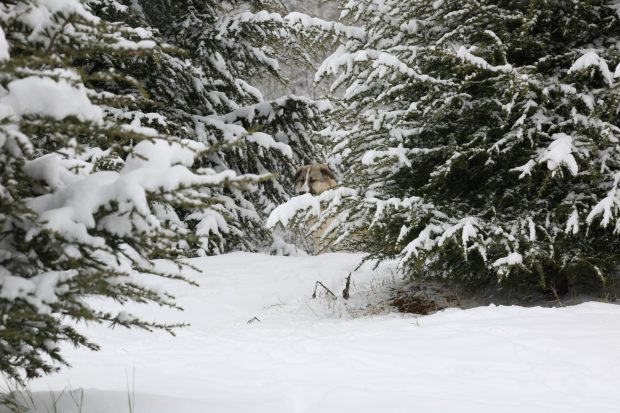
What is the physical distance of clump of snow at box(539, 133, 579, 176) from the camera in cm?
401

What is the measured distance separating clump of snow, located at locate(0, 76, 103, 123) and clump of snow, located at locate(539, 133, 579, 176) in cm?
345

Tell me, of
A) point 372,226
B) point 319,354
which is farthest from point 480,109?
point 319,354

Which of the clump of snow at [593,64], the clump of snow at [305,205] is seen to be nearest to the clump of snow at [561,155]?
the clump of snow at [593,64]

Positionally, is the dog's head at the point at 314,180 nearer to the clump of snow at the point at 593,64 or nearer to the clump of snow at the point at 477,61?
the clump of snow at the point at 477,61

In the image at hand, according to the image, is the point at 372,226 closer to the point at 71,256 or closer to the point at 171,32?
the point at 71,256

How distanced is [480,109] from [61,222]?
4060mm

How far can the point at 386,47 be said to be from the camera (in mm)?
5551

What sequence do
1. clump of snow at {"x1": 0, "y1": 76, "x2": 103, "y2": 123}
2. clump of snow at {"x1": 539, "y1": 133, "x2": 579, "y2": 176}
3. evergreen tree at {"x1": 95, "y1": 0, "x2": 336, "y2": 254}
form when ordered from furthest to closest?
evergreen tree at {"x1": 95, "y1": 0, "x2": 336, "y2": 254} < clump of snow at {"x1": 539, "y1": 133, "x2": 579, "y2": 176} < clump of snow at {"x1": 0, "y1": 76, "x2": 103, "y2": 123}

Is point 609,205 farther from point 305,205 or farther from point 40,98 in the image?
point 40,98

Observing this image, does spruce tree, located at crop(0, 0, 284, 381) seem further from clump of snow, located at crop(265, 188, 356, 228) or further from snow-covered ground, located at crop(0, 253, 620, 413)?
clump of snow, located at crop(265, 188, 356, 228)

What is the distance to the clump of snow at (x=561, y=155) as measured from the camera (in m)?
4.01

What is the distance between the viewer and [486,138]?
470cm

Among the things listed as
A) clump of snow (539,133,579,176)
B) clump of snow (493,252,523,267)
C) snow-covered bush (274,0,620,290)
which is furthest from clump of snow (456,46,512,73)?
clump of snow (493,252,523,267)

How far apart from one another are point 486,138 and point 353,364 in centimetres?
245
